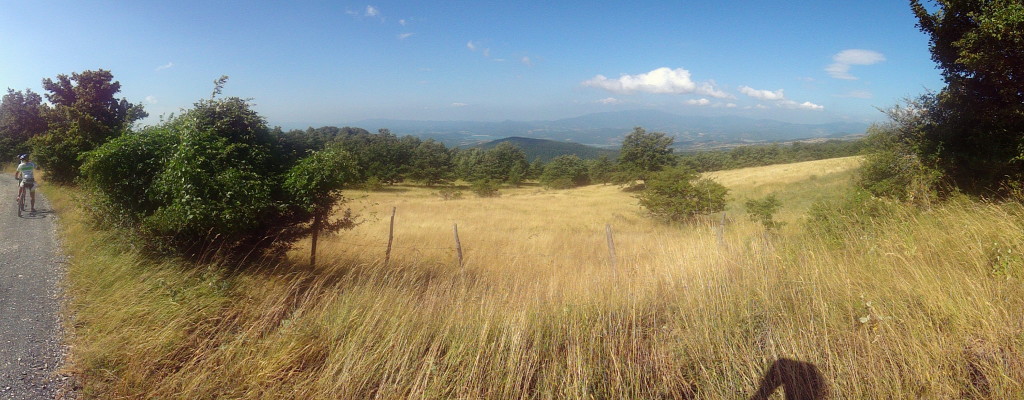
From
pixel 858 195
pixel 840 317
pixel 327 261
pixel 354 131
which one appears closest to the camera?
pixel 840 317

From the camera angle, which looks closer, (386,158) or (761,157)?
(386,158)

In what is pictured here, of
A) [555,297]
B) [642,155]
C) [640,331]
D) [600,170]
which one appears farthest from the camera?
[600,170]

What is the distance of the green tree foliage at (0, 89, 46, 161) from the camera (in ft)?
67.8

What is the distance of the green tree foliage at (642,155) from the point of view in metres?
45.3

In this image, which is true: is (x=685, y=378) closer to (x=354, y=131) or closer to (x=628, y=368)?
(x=628, y=368)

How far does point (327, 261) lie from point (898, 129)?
12.9 m

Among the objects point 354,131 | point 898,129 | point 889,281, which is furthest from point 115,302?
point 354,131

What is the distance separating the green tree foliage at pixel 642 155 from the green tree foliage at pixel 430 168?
72.6ft

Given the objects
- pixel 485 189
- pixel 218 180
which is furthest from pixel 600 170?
pixel 218 180

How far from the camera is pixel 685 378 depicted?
2.57 m

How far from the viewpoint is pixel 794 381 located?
2354mm

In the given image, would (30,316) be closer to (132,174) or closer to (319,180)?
(132,174)

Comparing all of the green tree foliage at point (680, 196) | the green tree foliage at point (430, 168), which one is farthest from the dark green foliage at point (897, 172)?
the green tree foliage at point (430, 168)

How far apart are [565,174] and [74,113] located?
1954 inches
